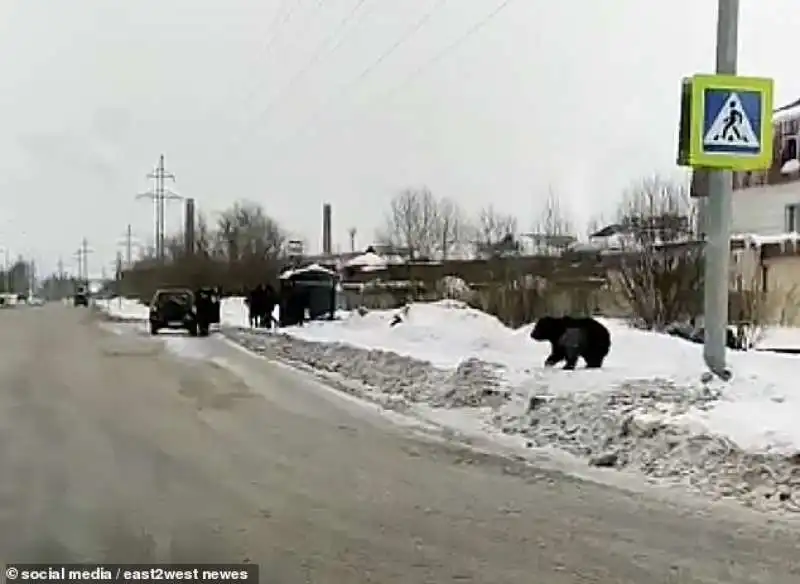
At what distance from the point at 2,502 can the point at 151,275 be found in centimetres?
8242

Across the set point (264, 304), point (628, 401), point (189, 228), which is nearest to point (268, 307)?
point (264, 304)

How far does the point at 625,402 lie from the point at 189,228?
71.7m

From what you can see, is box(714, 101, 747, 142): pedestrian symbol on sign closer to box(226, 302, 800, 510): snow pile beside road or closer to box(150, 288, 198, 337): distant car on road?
box(226, 302, 800, 510): snow pile beside road

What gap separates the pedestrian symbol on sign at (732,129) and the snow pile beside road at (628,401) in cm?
294

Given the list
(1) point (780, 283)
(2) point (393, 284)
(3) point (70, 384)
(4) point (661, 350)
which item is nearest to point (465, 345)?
(4) point (661, 350)

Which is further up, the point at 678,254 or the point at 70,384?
the point at 678,254

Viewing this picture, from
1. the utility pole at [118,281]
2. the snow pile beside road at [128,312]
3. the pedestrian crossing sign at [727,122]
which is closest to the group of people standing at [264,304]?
the snow pile beside road at [128,312]

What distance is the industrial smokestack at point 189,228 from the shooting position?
79.8 metres

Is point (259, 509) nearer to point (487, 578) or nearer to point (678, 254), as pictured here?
point (487, 578)

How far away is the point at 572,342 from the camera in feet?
66.7

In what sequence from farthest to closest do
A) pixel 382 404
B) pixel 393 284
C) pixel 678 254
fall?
pixel 393 284 < pixel 678 254 < pixel 382 404

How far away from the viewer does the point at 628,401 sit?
14.5 m

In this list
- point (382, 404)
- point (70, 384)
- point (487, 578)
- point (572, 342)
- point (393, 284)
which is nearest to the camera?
point (487, 578)

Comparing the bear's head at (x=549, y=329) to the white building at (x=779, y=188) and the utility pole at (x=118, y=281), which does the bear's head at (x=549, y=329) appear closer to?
the white building at (x=779, y=188)
